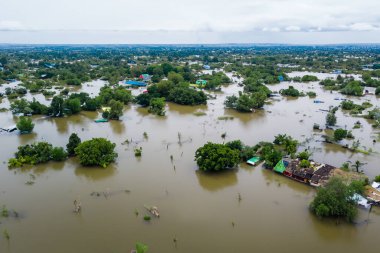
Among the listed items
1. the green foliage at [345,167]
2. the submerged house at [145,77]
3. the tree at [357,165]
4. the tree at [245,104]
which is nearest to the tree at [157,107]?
the tree at [245,104]

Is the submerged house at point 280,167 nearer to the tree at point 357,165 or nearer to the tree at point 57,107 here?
the tree at point 357,165

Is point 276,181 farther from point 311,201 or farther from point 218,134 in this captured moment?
point 218,134

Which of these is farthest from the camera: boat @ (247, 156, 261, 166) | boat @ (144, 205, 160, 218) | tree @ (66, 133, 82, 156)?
Result: tree @ (66, 133, 82, 156)

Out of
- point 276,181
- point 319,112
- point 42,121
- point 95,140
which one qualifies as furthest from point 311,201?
point 42,121

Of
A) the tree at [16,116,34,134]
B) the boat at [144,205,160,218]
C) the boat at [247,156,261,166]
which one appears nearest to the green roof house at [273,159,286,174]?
the boat at [247,156,261,166]

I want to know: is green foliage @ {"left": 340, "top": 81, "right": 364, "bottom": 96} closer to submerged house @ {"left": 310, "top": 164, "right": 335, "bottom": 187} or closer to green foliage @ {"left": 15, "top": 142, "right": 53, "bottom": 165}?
submerged house @ {"left": 310, "top": 164, "right": 335, "bottom": 187}

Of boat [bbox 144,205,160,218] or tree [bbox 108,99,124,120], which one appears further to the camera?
tree [bbox 108,99,124,120]
